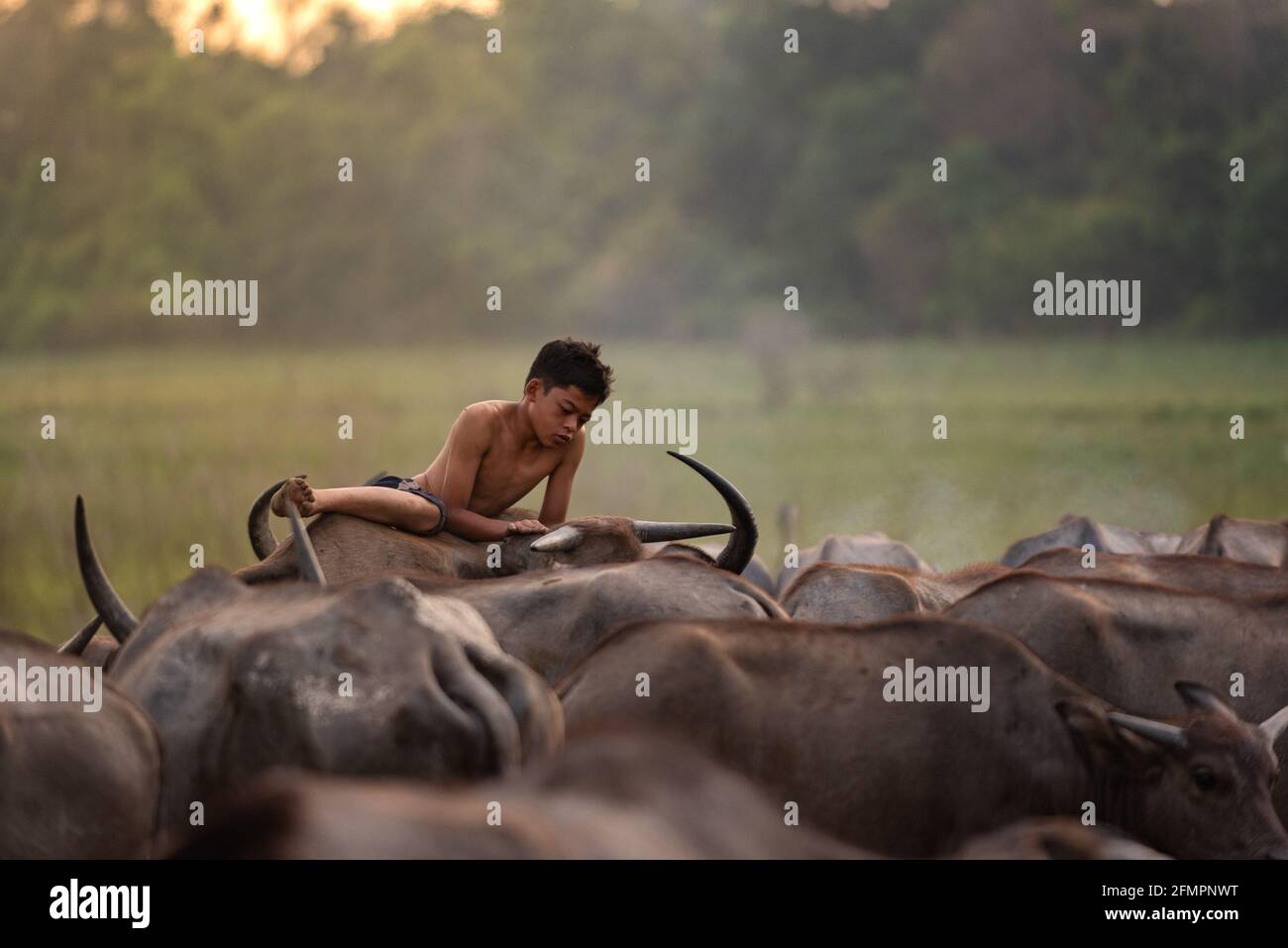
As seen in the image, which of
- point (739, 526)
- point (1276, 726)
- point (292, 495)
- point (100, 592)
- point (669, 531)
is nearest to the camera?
point (1276, 726)

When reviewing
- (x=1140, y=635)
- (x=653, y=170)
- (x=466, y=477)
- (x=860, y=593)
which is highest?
(x=653, y=170)

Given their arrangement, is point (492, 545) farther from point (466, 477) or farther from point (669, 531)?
point (669, 531)

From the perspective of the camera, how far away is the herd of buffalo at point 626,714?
126 inches

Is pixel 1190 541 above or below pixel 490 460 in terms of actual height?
below

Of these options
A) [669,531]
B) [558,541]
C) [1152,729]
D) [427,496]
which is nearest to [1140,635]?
[1152,729]

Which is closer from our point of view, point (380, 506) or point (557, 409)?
point (380, 506)

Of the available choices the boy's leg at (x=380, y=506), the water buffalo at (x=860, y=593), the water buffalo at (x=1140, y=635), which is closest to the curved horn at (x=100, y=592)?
the boy's leg at (x=380, y=506)

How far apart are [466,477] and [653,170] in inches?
1126

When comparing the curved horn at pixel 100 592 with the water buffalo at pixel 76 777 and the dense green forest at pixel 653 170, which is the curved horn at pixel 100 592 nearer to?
the water buffalo at pixel 76 777

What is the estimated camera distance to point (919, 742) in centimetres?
468

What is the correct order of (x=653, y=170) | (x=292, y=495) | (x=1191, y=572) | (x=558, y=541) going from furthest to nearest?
(x=653, y=170)
(x=1191, y=572)
(x=558, y=541)
(x=292, y=495)

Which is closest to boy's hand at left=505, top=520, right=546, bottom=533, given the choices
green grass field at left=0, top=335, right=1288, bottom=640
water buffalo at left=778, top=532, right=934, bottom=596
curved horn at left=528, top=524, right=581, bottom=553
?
curved horn at left=528, top=524, right=581, bottom=553

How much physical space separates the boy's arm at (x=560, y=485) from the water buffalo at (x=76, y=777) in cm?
312

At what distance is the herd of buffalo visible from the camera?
10.5ft
